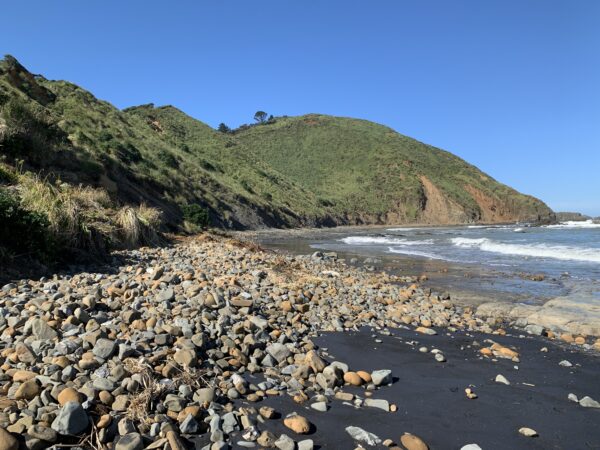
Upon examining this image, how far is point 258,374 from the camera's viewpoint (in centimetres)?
463

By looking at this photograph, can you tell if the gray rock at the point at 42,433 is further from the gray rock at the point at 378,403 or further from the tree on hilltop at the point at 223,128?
the tree on hilltop at the point at 223,128

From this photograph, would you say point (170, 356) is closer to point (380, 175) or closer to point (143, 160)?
point (143, 160)

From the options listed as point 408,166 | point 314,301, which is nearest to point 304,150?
point 408,166

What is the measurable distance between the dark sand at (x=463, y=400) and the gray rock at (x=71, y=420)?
1.49 m

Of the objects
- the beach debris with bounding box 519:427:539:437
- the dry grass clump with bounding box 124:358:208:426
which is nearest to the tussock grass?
the dry grass clump with bounding box 124:358:208:426

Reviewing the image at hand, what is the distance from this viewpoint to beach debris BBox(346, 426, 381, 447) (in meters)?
3.52

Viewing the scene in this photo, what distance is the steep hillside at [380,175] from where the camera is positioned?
7575cm

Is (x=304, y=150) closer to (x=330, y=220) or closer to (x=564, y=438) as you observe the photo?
(x=330, y=220)

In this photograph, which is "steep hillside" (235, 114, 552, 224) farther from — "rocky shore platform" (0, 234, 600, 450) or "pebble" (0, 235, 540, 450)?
"rocky shore platform" (0, 234, 600, 450)

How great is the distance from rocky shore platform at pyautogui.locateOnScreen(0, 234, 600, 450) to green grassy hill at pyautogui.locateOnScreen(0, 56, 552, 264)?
457cm

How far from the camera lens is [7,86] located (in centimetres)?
2408

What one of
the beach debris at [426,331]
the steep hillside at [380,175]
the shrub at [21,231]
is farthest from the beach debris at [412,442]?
the steep hillside at [380,175]

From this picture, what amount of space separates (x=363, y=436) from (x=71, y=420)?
233cm

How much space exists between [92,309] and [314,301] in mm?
3881
